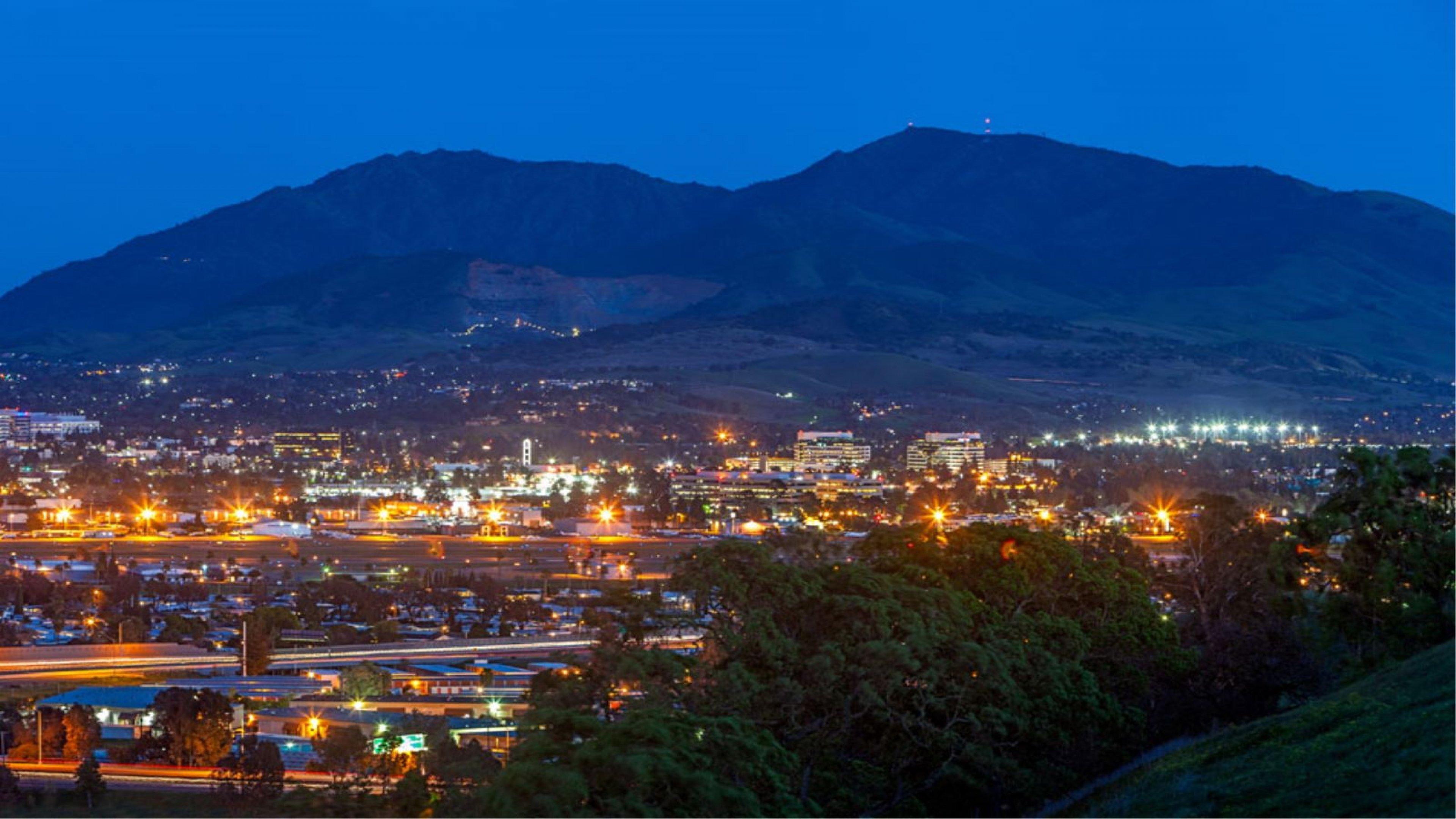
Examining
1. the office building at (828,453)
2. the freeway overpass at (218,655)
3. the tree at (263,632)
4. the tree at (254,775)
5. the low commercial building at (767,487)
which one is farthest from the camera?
the office building at (828,453)

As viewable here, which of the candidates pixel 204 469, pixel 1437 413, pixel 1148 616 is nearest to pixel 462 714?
pixel 1148 616

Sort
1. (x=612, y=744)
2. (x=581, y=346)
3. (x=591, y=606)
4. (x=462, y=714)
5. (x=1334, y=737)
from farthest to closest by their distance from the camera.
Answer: (x=581, y=346) → (x=591, y=606) → (x=462, y=714) → (x=1334, y=737) → (x=612, y=744)

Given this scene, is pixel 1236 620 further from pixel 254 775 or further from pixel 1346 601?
pixel 254 775

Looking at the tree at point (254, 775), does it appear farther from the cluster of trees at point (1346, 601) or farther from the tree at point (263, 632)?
the cluster of trees at point (1346, 601)

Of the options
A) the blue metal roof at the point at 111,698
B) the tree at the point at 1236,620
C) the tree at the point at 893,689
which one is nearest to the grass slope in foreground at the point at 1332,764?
the tree at the point at 893,689

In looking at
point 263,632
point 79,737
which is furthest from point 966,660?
point 263,632

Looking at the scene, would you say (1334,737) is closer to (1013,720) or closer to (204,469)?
(1013,720)

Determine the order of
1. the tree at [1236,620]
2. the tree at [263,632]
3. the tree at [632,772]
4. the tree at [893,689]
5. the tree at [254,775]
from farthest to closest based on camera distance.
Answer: the tree at [263,632], the tree at [1236,620], the tree at [254,775], the tree at [893,689], the tree at [632,772]

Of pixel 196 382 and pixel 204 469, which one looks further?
pixel 196 382
